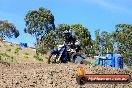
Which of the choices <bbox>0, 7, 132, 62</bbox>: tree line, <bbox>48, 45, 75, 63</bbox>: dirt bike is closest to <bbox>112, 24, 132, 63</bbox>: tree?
<bbox>0, 7, 132, 62</bbox>: tree line

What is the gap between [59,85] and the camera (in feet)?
40.4

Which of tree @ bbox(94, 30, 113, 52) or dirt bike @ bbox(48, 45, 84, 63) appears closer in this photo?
dirt bike @ bbox(48, 45, 84, 63)

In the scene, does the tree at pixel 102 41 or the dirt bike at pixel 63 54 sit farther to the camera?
the tree at pixel 102 41

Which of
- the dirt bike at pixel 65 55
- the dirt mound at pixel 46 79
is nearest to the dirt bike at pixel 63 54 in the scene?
the dirt bike at pixel 65 55

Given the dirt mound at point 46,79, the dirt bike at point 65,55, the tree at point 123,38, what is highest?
the tree at point 123,38

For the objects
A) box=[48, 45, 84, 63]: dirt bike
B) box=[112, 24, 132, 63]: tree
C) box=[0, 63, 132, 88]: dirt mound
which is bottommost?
box=[0, 63, 132, 88]: dirt mound

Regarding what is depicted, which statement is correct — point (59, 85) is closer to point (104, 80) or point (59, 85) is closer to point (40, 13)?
point (104, 80)

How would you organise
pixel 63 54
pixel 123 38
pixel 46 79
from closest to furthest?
pixel 46 79, pixel 63 54, pixel 123 38

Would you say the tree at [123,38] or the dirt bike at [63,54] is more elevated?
the tree at [123,38]

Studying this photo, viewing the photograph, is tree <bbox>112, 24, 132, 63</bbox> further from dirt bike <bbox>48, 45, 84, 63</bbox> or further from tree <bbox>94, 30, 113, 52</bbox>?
dirt bike <bbox>48, 45, 84, 63</bbox>

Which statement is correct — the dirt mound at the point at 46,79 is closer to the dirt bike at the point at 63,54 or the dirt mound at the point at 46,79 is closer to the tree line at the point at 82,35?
the dirt bike at the point at 63,54

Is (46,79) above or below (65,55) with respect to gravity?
below

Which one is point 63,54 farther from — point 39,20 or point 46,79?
point 39,20

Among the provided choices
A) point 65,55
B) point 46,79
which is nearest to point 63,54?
point 65,55
